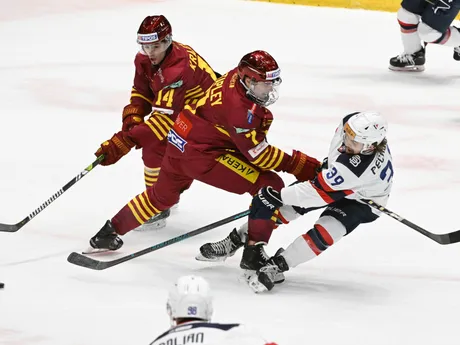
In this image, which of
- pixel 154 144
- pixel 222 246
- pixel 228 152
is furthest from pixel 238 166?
pixel 154 144

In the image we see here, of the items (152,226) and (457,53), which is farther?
(457,53)

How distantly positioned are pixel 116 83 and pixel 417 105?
6.27 feet

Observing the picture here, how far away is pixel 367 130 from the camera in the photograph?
430 centimetres

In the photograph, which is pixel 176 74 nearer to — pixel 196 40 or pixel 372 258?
pixel 372 258

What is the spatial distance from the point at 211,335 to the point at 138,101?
8.81 ft

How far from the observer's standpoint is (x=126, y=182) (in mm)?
5832

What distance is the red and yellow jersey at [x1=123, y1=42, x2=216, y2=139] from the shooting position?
5.07 metres


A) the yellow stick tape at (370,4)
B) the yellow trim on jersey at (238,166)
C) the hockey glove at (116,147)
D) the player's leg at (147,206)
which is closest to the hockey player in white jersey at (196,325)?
the yellow trim on jersey at (238,166)

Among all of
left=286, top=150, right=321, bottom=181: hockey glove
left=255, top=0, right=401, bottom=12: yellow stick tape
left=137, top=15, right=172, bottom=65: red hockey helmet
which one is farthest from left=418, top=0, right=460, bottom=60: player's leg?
left=286, top=150, right=321, bottom=181: hockey glove

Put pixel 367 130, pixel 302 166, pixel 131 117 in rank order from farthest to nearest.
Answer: pixel 131 117 → pixel 302 166 → pixel 367 130

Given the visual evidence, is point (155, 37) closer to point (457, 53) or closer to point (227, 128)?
point (227, 128)

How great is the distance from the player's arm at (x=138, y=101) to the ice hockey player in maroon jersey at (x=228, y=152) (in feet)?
1.43

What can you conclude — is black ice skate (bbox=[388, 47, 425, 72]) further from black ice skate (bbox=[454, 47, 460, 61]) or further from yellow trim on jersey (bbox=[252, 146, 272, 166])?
yellow trim on jersey (bbox=[252, 146, 272, 166])

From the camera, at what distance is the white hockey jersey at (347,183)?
4336 mm
